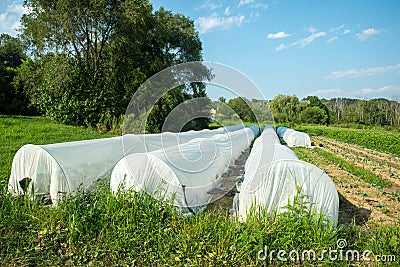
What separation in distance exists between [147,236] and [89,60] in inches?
617

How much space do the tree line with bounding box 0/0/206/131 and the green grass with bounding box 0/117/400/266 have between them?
399 inches

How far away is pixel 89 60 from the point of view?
55.6 ft

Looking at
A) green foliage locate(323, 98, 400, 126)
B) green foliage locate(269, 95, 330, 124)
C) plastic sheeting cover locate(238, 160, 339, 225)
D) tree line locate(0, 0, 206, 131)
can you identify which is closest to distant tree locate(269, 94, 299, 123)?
green foliage locate(269, 95, 330, 124)

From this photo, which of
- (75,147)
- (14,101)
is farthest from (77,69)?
(75,147)

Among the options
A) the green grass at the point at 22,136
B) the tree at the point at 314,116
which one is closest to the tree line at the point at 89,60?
the green grass at the point at 22,136

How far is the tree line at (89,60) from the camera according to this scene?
14602mm

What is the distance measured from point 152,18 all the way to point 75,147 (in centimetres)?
1583

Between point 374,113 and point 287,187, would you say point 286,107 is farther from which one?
point 287,187

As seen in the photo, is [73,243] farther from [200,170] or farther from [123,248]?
[200,170]

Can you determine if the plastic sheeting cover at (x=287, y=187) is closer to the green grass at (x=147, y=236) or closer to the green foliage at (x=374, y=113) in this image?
the green grass at (x=147, y=236)

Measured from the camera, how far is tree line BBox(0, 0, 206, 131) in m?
14.6

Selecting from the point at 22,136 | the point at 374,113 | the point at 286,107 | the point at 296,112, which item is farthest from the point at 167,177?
the point at 374,113

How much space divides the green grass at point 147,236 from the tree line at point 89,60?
10.1 m

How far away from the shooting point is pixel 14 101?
69.3 ft
